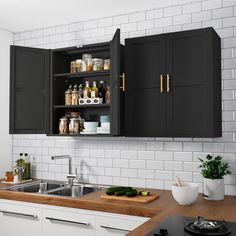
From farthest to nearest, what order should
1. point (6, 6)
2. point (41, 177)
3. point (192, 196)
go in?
1. point (41, 177)
2. point (6, 6)
3. point (192, 196)

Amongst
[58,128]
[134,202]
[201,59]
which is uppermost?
[201,59]

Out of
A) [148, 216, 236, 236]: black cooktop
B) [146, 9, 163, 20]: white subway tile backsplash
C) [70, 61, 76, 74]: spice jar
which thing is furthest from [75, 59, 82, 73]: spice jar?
[148, 216, 236, 236]: black cooktop

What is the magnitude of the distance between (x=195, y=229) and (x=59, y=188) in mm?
1963

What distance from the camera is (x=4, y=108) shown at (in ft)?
13.4

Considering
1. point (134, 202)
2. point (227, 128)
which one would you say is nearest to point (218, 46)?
point (227, 128)

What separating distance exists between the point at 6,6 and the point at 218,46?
2.13 meters

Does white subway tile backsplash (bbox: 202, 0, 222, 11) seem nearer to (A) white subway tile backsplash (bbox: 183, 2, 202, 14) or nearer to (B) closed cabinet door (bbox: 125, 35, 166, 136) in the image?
(A) white subway tile backsplash (bbox: 183, 2, 202, 14)

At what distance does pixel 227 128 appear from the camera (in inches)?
118

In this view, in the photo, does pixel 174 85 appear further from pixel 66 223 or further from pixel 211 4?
pixel 66 223

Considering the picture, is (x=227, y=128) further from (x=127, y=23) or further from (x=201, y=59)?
(x=127, y=23)

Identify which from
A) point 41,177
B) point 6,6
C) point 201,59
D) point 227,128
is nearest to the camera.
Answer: point 201,59

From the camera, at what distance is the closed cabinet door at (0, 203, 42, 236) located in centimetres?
301

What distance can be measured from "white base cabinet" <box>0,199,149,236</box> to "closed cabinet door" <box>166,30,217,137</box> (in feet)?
2.92

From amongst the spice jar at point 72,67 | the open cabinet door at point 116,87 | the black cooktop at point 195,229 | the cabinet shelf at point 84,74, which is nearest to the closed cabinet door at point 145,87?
the open cabinet door at point 116,87
